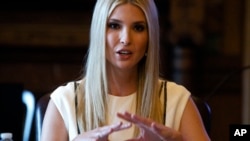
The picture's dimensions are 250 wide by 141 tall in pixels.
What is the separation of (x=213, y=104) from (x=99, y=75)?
2712mm

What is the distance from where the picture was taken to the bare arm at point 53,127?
1.66 m

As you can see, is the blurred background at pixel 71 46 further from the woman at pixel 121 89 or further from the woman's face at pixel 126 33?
the woman's face at pixel 126 33

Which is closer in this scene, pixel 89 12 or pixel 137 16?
pixel 137 16

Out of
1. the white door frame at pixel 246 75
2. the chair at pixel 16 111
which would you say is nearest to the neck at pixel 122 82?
the chair at pixel 16 111

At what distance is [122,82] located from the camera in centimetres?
171

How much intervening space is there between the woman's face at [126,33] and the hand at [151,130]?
23cm

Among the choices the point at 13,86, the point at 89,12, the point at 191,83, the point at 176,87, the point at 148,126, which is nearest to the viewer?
the point at 148,126

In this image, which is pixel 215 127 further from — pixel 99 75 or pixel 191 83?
pixel 99 75

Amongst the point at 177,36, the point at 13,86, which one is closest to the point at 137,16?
the point at 13,86

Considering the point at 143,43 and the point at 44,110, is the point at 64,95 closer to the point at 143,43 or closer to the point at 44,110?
the point at 44,110

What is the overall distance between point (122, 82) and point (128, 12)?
0.74ft

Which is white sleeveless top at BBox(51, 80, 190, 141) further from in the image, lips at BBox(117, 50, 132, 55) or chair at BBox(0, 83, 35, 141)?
chair at BBox(0, 83, 35, 141)

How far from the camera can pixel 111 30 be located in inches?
62.7

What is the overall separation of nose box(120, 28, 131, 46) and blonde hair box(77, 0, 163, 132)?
5 cm
